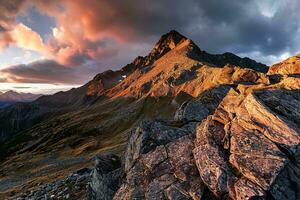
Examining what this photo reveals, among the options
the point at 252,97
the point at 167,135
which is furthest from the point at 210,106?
the point at 252,97

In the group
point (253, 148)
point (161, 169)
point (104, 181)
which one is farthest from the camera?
point (104, 181)

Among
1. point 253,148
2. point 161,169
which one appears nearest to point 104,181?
point 161,169

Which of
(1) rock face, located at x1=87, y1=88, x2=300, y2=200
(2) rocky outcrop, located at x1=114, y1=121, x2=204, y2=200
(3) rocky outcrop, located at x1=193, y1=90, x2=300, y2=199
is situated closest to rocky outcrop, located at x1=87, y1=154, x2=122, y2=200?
(2) rocky outcrop, located at x1=114, y1=121, x2=204, y2=200

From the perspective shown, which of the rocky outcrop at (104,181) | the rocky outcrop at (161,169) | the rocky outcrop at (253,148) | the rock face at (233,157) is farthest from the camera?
the rocky outcrop at (104,181)

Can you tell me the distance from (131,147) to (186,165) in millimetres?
9732

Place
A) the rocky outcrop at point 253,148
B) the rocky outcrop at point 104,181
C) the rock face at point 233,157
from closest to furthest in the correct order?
1. the rocky outcrop at point 253,148
2. the rock face at point 233,157
3. the rocky outcrop at point 104,181

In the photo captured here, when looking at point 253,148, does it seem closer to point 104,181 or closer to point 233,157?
point 233,157

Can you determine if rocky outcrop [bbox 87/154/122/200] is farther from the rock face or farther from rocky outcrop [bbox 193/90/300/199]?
rocky outcrop [bbox 193/90/300/199]

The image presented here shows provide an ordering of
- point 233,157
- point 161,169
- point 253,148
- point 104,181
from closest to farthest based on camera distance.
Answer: point 253,148 < point 233,157 < point 161,169 < point 104,181

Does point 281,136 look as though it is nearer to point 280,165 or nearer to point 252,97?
point 280,165

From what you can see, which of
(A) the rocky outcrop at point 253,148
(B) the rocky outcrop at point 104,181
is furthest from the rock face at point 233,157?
(B) the rocky outcrop at point 104,181

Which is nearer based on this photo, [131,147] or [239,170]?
[239,170]

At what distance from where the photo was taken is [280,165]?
23.9 meters

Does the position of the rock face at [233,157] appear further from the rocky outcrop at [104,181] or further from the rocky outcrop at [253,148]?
the rocky outcrop at [104,181]
